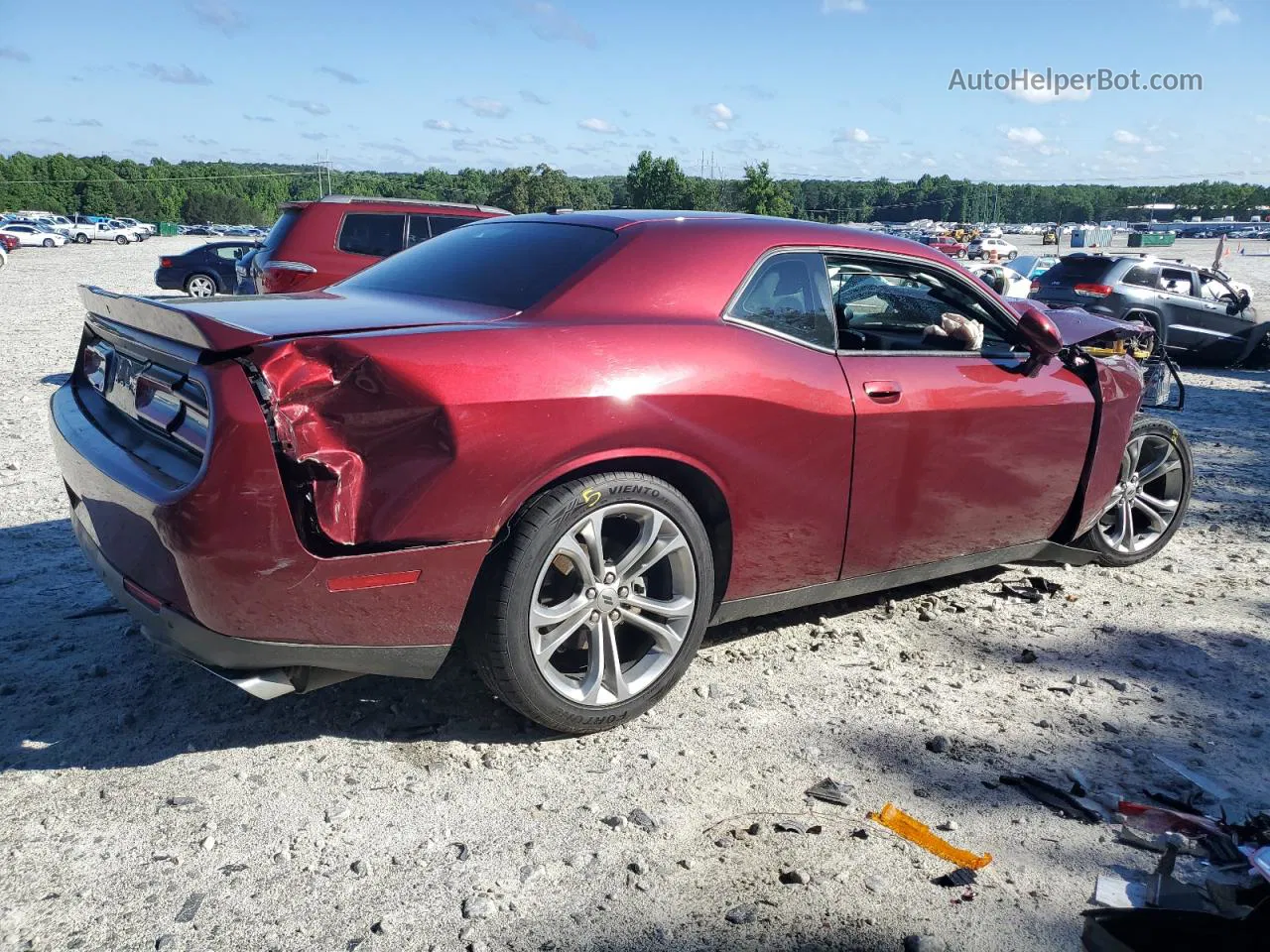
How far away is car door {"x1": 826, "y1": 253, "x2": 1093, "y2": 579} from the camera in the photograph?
11.9ft

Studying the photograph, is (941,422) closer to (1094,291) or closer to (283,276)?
(283,276)

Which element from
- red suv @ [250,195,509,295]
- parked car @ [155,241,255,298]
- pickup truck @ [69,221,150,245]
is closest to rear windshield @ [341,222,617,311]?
red suv @ [250,195,509,295]

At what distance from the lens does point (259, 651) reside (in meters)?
2.64

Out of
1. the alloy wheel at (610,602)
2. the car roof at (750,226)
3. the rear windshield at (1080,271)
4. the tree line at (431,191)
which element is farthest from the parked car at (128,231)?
the alloy wheel at (610,602)

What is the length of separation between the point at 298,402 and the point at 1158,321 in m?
14.8

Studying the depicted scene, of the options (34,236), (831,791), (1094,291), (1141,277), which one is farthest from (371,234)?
(34,236)

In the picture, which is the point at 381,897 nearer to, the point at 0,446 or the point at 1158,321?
the point at 0,446

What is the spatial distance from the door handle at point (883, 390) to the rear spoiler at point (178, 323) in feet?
6.55

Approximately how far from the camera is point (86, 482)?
9.99ft

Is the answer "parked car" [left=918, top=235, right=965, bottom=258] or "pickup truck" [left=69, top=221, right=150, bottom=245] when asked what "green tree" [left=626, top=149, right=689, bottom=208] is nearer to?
"parked car" [left=918, top=235, right=965, bottom=258]

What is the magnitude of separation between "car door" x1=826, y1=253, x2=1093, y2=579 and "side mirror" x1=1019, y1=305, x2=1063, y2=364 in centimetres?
8

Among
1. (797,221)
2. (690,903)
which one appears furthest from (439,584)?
(797,221)

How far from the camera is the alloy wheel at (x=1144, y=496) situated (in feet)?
16.2

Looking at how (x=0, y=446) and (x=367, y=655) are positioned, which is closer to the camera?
(x=367, y=655)
